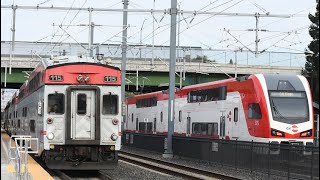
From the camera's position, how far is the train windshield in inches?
794

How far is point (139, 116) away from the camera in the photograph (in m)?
39.4

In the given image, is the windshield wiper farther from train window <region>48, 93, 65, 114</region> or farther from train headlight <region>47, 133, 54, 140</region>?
train headlight <region>47, 133, 54, 140</region>

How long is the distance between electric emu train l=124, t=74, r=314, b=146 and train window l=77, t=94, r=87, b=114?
6722 millimetres

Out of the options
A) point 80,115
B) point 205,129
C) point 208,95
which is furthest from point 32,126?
point 205,129

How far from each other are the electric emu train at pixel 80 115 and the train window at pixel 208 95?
804cm

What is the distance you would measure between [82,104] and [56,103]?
0.79 meters

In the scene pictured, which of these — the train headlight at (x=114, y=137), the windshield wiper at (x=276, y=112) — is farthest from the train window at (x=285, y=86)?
the train headlight at (x=114, y=137)

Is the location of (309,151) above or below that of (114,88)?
below

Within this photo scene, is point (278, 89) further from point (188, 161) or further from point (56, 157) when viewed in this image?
point (56, 157)

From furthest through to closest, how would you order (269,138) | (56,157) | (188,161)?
(188,161), (269,138), (56,157)

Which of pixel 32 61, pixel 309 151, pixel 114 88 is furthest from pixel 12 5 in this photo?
pixel 32 61

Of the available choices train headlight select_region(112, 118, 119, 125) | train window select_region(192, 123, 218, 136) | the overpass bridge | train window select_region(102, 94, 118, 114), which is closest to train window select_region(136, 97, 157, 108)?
the overpass bridge

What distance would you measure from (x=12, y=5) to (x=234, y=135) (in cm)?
1082

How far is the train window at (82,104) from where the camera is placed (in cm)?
1611
